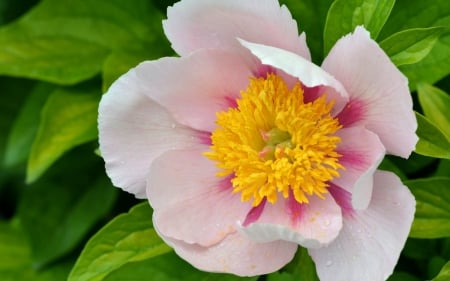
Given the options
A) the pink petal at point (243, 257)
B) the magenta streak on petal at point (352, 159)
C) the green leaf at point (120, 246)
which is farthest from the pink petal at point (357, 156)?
the green leaf at point (120, 246)

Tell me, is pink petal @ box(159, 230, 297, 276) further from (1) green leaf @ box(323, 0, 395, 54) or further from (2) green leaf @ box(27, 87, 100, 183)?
(2) green leaf @ box(27, 87, 100, 183)

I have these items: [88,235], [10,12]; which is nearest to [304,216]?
[88,235]

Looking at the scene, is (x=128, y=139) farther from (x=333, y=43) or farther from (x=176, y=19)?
(x=333, y=43)

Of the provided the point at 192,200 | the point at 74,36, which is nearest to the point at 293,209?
the point at 192,200

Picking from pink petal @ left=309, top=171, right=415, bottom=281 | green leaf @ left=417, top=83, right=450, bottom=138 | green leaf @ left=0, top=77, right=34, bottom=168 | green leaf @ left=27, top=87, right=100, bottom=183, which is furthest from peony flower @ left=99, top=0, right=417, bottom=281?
green leaf @ left=0, top=77, right=34, bottom=168

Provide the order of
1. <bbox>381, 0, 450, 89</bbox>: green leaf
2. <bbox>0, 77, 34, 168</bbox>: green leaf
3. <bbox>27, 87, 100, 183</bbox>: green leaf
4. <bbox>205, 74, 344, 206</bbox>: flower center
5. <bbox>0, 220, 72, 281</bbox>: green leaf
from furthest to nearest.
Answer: <bbox>0, 77, 34, 168</bbox>: green leaf < <bbox>0, 220, 72, 281</bbox>: green leaf < <bbox>27, 87, 100, 183</bbox>: green leaf < <bbox>381, 0, 450, 89</bbox>: green leaf < <bbox>205, 74, 344, 206</bbox>: flower center
